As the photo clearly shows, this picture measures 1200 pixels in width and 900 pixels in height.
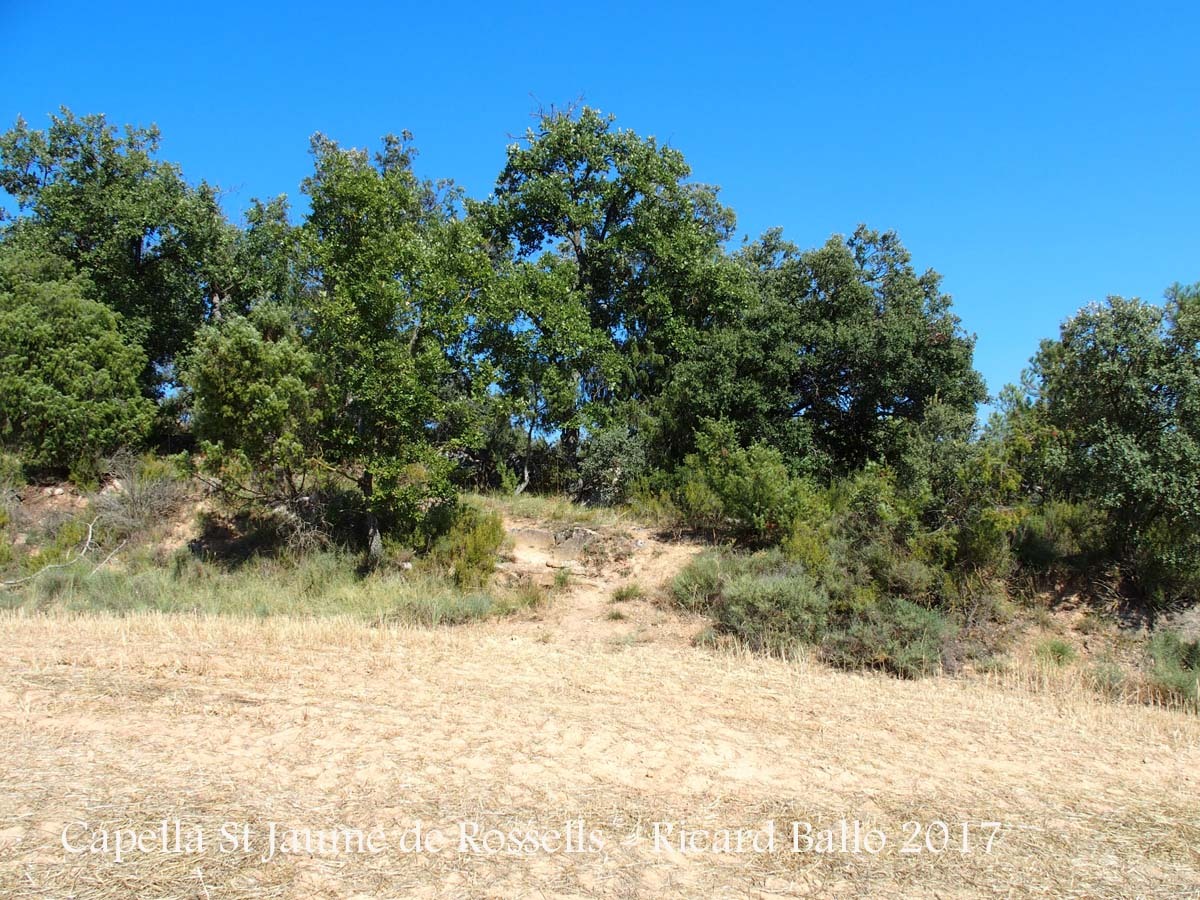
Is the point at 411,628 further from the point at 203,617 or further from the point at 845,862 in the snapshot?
the point at 845,862

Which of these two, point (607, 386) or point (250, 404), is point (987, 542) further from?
point (250, 404)

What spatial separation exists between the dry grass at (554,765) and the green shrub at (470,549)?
4669 mm

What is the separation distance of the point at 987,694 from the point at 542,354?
13.0 m

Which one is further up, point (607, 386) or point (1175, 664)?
point (607, 386)

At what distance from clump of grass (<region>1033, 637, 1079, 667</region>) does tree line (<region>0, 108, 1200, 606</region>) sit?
1.39 m

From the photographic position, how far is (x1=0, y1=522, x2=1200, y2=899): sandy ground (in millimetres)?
4926

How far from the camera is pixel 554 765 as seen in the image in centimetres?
665

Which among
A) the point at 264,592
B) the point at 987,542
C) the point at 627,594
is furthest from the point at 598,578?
the point at 987,542

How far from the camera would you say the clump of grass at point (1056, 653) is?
11783mm

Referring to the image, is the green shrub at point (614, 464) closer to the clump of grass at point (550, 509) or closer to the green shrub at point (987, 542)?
the clump of grass at point (550, 509)

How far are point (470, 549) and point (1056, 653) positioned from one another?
9672 millimetres

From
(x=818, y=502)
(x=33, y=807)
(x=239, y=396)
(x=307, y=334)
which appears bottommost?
(x=33, y=807)

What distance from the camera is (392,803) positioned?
5.74 meters

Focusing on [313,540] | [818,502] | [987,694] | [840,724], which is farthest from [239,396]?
[987,694]
